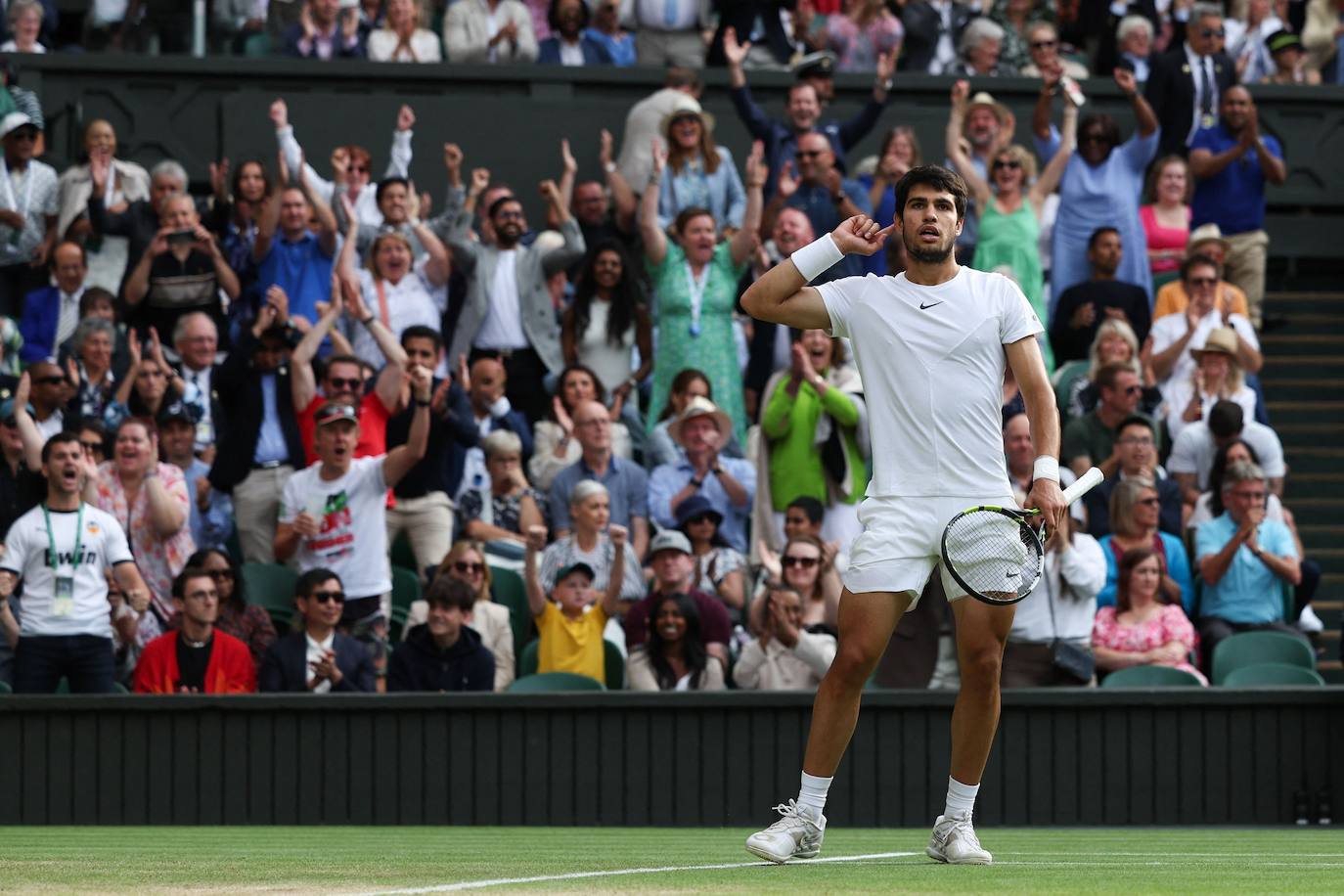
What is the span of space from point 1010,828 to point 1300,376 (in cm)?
752

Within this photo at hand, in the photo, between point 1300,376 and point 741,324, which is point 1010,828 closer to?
point 741,324

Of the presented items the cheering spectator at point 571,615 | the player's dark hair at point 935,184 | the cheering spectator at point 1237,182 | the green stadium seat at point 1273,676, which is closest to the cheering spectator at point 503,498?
the cheering spectator at point 571,615

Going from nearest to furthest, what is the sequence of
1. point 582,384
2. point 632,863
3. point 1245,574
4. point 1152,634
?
point 632,863
point 1152,634
point 1245,574
point 582,384

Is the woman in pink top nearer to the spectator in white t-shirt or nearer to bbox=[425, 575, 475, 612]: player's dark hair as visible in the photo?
the spectator in white t-shirt

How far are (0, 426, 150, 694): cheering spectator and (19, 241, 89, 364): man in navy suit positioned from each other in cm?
341

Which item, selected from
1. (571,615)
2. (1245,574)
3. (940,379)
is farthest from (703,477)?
(940,379)

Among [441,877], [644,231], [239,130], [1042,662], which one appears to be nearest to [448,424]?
[644,231]

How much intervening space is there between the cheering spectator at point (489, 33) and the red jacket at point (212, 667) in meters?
7.66

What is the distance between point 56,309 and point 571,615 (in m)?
4.93

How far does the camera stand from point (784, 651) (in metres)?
12.1

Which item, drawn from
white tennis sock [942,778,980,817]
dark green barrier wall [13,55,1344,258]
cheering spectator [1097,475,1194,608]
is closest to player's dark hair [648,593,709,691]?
cheering spectator [1097,475,1194,608]

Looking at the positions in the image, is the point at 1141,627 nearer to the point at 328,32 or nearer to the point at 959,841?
the point at 959,841

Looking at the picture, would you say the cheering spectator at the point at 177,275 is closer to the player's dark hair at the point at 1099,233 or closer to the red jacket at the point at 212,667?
the red jacket at the point at 212,667

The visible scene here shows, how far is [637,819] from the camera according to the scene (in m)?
11.6
